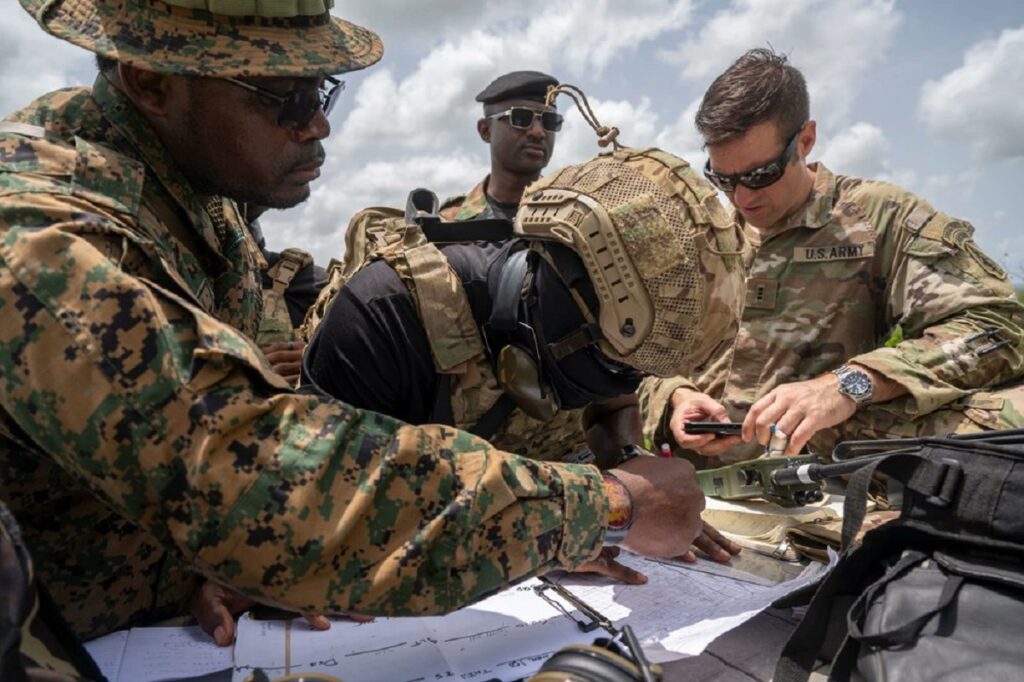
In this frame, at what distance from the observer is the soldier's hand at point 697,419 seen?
8.37ft

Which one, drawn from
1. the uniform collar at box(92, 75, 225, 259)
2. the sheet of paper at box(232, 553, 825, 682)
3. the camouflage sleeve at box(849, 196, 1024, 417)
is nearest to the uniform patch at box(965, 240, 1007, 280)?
the camouflage sleeve at box(849, 196, 1024, 417)

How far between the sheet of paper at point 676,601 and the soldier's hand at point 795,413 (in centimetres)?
49

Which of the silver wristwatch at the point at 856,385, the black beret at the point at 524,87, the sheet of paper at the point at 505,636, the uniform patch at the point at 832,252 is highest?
the black beret at the point at 524,87

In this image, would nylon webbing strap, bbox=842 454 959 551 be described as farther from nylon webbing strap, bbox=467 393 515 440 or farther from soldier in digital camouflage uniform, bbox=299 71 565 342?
soldier in digital camouflage uniform, bbox=299 71 565 342

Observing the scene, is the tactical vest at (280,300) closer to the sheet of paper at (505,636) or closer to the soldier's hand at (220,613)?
the soldier's hand at (220,613)

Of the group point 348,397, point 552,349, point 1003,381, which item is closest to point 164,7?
point 348,397

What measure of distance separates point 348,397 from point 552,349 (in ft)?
1.70

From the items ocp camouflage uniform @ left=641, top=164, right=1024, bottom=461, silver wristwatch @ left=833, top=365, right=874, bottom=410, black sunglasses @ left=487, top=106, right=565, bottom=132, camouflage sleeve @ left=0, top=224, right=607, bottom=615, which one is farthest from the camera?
black sunglasses @ left=487, top=106, right=565, bottom=132

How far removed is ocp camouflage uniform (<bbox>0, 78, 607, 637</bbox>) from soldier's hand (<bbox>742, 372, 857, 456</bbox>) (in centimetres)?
121

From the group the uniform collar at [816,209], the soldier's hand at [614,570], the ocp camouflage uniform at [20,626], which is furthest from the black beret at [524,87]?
the ocp camouflage uniform at [20,626]

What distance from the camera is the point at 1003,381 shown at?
9.80 feet

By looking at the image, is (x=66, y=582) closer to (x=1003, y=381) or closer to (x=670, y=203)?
(x=670, y=203)

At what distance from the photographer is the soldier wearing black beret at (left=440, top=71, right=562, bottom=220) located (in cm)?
482

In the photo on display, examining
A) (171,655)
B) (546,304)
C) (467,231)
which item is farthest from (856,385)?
(171,655)
